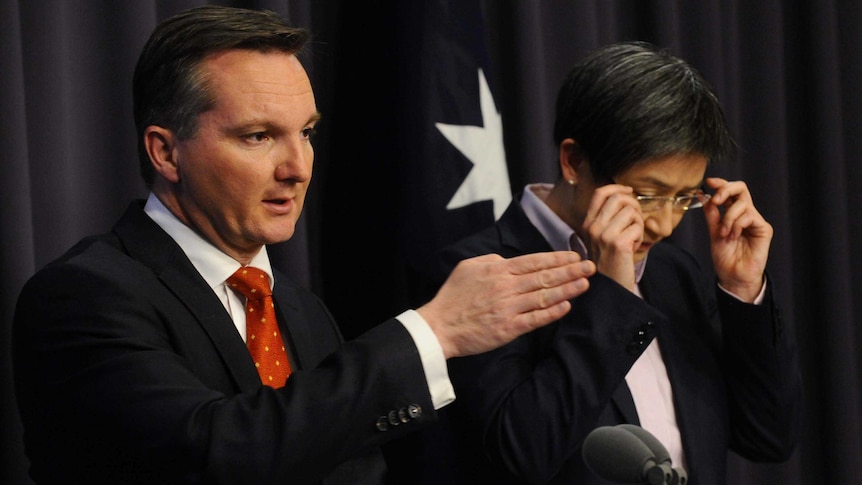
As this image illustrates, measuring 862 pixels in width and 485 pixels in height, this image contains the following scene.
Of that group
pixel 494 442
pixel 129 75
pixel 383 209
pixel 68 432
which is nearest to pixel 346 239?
pixel 383 209

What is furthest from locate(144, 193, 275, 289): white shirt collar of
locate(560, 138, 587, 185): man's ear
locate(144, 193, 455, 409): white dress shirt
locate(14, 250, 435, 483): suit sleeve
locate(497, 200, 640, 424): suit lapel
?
locate(560, 138, 587, 185): man's ear

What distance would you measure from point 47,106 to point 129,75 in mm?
189

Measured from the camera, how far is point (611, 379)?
2.00 meters

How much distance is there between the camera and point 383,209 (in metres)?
2.75

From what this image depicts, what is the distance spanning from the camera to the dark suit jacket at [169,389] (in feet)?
4.89

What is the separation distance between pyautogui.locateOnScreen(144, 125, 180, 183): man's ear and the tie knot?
6.8 inches

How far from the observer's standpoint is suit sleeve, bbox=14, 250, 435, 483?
4.89ft

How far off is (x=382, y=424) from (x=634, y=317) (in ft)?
2.11

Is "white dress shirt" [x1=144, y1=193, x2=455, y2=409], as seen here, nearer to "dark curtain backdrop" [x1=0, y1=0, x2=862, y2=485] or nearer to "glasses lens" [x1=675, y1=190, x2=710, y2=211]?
"dark curtain backdrop" [x1=0, y1=0, x2=862, y2=485]

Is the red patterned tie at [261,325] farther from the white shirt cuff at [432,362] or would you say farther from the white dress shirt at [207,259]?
the white shirt cuff at [432,362]

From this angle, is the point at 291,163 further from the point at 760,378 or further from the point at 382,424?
the point at 760,378

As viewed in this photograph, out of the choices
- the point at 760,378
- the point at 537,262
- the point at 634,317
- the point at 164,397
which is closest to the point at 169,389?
the point at 164,397

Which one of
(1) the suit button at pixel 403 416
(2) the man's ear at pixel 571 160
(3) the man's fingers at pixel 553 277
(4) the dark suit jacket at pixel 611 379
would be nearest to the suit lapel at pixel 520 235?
(4) the dark suit jacket at pixel 611 379

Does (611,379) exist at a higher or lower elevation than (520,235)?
lower
